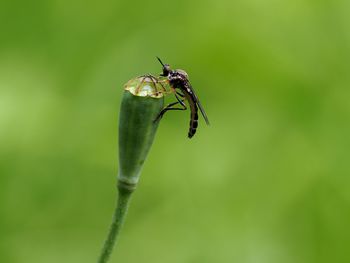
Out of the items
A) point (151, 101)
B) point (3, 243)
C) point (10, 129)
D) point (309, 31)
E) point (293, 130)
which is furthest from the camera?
point (309, 31)

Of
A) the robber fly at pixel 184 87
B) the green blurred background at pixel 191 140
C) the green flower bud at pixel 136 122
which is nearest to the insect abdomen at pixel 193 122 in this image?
the robber fly at pixel 184 87

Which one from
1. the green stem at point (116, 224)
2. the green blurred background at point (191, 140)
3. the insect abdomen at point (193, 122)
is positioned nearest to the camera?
the green stem at point (116, 224)

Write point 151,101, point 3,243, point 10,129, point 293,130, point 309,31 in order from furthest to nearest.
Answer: point 309,31, point 293,130, point 10,129, point 3,243, point 151,101

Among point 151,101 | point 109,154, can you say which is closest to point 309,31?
point 109,154

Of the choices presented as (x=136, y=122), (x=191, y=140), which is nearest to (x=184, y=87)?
(x=136, y=122)

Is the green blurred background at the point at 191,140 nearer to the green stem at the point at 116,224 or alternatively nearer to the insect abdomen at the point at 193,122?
the insect abdomen at the point at 193,122

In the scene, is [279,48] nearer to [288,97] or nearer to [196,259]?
[288,97]
